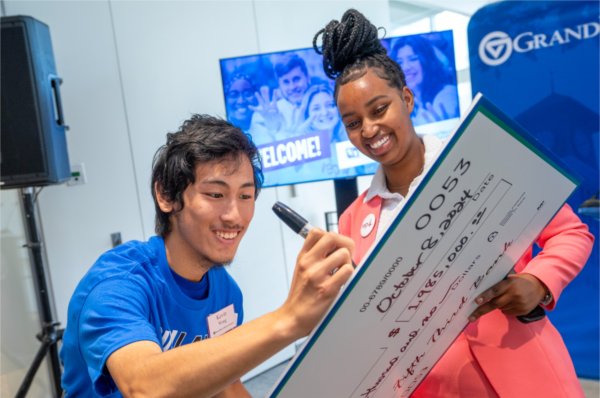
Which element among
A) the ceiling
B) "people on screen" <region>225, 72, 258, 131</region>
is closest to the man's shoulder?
"people on screen" <region>225, 72, 258, 131</region>

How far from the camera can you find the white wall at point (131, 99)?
2615 millimetres

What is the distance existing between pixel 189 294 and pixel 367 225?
0.44 m

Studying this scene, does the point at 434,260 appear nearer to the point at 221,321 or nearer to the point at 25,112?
the point at 221,321

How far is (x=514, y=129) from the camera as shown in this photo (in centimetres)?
62

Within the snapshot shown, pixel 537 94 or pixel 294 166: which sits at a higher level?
pixel 537 94

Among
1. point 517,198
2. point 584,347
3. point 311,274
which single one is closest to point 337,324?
point 311,274

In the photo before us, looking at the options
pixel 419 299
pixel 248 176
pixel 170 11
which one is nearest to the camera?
pixel 419 299

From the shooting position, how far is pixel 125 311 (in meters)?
0.80

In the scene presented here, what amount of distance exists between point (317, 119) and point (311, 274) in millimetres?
2270

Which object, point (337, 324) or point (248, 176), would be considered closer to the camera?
point (337, 324)

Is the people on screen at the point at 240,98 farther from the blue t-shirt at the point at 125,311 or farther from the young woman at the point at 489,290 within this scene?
the blue t-shirt at the point at 125,311

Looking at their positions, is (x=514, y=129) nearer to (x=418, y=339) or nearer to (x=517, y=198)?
(x=517, y=198)

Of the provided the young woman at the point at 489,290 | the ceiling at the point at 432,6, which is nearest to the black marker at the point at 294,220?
the young woman at the point at 489,290

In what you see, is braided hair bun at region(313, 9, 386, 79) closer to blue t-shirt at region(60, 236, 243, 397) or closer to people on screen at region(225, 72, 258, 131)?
blue t-shirt at region(60, 236, 243, 397)
